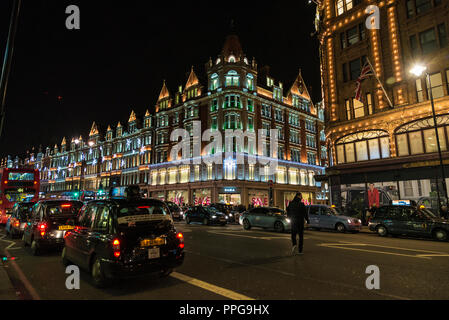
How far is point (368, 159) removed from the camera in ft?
80.6

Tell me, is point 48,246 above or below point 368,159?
below

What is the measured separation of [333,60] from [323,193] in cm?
3390

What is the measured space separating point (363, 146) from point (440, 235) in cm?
1299

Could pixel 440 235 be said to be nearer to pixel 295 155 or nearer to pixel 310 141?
pixel 295 155

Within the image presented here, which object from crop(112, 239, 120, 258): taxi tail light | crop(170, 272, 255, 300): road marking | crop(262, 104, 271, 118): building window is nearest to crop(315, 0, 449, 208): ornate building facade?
crop(262, 104, 271, 118): building window

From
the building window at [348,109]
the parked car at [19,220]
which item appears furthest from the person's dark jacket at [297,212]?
the building window at [348,109]

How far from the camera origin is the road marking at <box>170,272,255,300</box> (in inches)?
188

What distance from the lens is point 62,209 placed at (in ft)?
33.3

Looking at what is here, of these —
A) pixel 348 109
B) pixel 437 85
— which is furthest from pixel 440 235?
pixel 348 109

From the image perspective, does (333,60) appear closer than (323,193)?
Yes

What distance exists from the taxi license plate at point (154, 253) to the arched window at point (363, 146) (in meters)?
23.8

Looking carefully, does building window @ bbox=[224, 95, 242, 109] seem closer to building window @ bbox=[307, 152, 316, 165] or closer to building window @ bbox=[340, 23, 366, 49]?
building window @ bbox=[340, 23, 366, 49]
